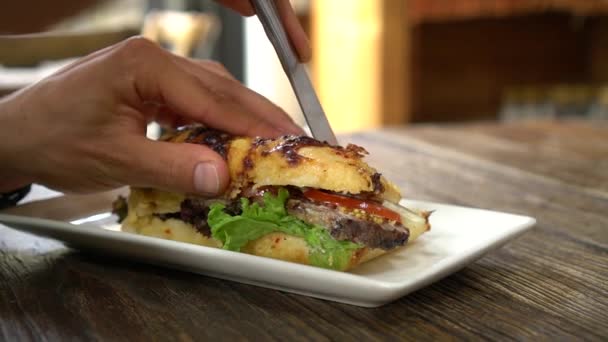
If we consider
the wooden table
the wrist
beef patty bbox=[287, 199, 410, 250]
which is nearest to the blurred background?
the wrist

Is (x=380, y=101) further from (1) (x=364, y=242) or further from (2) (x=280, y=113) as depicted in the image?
(1) (x=364, y=242)

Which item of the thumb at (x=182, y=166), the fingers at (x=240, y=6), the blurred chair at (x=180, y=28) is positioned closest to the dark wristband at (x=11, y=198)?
the thumb at (x=182, y=166)

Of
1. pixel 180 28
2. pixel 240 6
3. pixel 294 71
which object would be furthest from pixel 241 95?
pixel 180 28

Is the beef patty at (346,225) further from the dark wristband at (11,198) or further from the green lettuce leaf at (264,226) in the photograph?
the dark wristband at (11,198)

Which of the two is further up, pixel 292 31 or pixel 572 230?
pixel 292 31

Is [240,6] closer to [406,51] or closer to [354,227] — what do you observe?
[354,227]

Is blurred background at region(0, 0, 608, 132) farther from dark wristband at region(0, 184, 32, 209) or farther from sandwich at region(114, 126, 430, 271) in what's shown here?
sandwich at region(114, 126, 430, 271)

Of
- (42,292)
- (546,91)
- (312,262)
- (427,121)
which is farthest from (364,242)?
(427,121)
